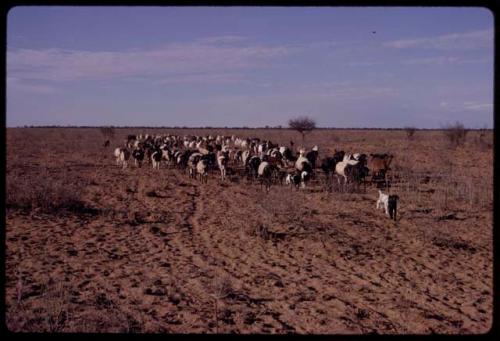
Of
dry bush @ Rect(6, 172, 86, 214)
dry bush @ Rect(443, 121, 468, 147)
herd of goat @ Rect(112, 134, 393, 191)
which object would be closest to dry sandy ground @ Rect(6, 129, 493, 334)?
dry bush @ Rect(6, 172, 86, 214)

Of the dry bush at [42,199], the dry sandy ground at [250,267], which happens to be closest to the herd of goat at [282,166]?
the dry sandy ground at [250,267]

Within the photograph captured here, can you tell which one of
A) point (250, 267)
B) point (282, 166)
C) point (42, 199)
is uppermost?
point (282, 166)

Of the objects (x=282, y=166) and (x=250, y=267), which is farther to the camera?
(x=282, y=166)

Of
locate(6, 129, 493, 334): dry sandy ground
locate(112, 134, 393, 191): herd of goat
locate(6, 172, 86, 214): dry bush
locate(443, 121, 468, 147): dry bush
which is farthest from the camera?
locate(443, 121, 468, 147): dry bush

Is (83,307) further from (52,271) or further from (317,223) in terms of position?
(317,223)

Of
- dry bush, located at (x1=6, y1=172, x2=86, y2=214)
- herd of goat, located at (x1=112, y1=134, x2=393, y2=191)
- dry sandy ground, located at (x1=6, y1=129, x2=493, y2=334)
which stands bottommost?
dry sandy ground, located at (x1=6, y1=129, x2=493, y2=334)

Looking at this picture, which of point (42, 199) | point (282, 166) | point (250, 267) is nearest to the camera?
point (250, 267)

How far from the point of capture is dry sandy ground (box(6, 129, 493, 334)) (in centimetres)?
569

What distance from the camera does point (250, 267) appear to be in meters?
7.73

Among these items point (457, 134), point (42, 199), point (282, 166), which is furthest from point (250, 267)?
point (457, 134)

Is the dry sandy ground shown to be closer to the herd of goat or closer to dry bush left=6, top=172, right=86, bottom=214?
dry bush left=6, top=172, right=86, bottom=214

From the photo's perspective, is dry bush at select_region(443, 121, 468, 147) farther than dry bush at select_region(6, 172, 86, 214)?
Yes

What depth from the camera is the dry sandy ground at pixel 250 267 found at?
569cm

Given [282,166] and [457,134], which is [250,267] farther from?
[457,134]
